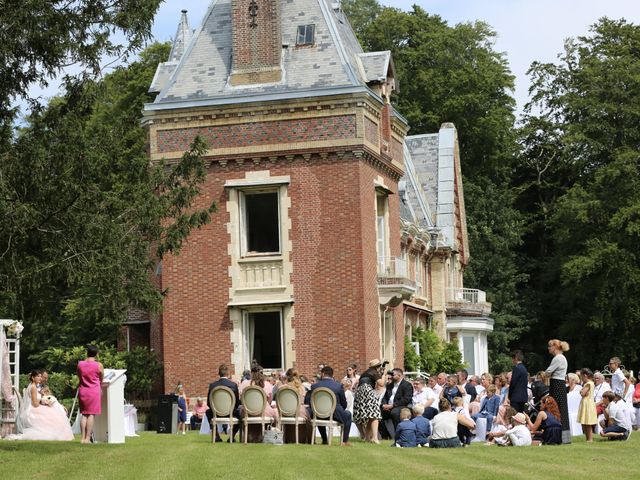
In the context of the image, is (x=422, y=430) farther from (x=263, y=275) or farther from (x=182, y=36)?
(x=182, y=36)

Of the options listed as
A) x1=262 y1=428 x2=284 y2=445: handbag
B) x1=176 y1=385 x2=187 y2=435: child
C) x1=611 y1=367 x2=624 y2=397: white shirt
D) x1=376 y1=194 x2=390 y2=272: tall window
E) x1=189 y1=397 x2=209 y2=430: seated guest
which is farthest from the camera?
x1=376 y1=194 x2=390 y2=272: tall window

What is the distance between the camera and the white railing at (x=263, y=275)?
35.9 m

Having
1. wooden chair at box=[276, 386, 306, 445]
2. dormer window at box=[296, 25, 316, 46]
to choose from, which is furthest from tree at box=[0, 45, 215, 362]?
dormer window at box=[296, 25, 316, 46]

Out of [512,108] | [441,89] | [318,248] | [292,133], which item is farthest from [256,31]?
[512,108]

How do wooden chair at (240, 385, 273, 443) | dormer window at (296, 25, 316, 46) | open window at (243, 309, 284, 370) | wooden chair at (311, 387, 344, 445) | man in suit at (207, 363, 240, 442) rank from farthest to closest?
dormer window at (296, 25, 316, 46) < open window at (243, 309, 284, 370) < man in suit at (207, 363, 240, 442) < wooden chair at (240, 385, 273, 443) < wooden chair at (311, 387, 344, 445)

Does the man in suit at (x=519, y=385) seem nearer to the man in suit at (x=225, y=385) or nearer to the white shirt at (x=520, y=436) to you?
the white shirt at (x=520, y=436)

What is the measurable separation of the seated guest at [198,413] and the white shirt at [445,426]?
1153 cm

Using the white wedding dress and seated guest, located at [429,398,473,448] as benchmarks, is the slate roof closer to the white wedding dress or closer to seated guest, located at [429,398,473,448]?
the white wedding dress

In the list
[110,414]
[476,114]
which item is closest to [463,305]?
[476,114]

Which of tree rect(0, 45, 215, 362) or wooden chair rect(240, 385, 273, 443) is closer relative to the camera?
tree rect(0, 45, 215, 362)

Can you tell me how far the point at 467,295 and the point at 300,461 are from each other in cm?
3742

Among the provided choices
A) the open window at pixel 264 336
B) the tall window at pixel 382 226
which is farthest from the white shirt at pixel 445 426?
the tall window at pixel 382 226

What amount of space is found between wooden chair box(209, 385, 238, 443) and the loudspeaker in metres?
7.88

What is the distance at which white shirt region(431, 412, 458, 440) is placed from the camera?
23359 millimetres
